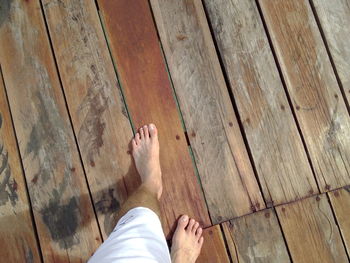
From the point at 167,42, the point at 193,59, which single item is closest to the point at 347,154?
the point at 193,59

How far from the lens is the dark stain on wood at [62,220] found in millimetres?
1407

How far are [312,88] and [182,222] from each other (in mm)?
747

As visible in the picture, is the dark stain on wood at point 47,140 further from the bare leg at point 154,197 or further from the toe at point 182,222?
the toe at point 182,222

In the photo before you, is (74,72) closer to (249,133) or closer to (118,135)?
(118,135)

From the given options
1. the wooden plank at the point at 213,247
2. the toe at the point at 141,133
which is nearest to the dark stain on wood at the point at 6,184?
the toe at the point at 141,133

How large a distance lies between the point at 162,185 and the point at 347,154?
742mm

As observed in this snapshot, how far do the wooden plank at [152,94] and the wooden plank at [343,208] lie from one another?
0.50 m

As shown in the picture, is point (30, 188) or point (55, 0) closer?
point (30, 188)

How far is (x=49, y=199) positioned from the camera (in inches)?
56.4

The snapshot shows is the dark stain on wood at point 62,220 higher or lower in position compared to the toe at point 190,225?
higher

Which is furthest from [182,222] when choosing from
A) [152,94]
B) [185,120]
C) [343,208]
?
[343,208]

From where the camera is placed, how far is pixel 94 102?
4.89 ft

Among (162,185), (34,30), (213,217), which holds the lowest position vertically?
(213,217)

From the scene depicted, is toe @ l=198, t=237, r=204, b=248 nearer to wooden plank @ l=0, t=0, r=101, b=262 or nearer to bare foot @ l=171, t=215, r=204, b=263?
bare foot @ l=171, t=215, r=204, b=263
